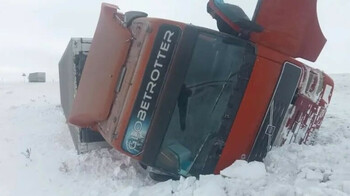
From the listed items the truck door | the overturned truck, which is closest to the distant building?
the overturned truck

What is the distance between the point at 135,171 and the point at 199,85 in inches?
51.1

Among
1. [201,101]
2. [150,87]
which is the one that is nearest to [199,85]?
[201,101]

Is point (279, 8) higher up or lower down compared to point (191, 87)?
higher up

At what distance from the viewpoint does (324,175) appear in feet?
9.37

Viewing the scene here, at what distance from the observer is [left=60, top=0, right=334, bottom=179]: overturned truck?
3338 millimetres

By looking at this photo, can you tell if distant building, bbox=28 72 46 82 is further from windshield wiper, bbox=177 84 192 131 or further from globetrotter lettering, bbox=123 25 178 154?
windshield wiper, bbox=177 84 192 131

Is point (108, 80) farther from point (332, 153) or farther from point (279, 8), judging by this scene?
point (332, 153)

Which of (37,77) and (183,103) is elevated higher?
(183,103)

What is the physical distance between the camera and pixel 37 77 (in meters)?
19.4

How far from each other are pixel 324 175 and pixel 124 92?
185 centimetres

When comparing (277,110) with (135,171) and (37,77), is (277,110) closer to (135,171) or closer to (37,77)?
(135,171)

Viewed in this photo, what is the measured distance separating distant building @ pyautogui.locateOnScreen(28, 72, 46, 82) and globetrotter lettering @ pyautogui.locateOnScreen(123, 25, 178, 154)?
17.3 m

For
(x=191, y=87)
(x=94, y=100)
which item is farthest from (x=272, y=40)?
(x=94, y=100)

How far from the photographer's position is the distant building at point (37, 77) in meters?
19.3
